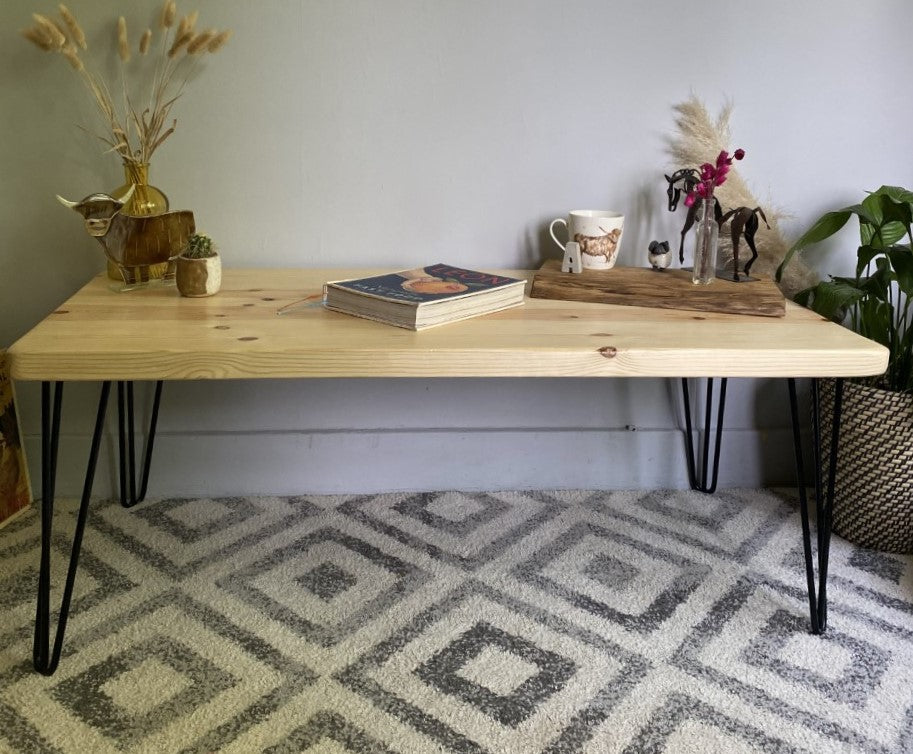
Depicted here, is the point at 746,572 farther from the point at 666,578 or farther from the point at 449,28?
the point at 449,28

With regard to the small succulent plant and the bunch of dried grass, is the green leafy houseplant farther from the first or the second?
the bunch of dried grass

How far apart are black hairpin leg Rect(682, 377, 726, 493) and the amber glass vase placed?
114cm

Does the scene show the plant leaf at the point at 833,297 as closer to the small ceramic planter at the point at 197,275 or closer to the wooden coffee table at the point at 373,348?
the wooden coffee table at the point at 373,348

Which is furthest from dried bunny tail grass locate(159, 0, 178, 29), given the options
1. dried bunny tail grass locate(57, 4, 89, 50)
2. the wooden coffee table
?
the wooden coffee table

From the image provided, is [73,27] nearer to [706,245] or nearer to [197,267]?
[197,267]

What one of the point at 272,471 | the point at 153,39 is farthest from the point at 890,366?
the point at 153,39

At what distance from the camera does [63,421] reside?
1.83 m

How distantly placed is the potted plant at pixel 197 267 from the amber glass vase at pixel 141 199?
0.12 meters

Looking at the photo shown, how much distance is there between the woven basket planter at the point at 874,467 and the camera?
5.36 feet

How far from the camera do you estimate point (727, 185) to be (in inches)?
66.5

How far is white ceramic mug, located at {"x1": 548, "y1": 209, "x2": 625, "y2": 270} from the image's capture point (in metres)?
1.61

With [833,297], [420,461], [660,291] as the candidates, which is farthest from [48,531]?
[833,297]

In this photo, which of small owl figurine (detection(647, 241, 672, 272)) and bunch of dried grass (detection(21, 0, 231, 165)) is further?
small owl figurine (detection(647, 241, 672, 272))

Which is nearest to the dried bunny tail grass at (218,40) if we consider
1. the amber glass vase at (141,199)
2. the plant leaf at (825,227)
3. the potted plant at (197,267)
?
the amber glass vase at (141,199)
